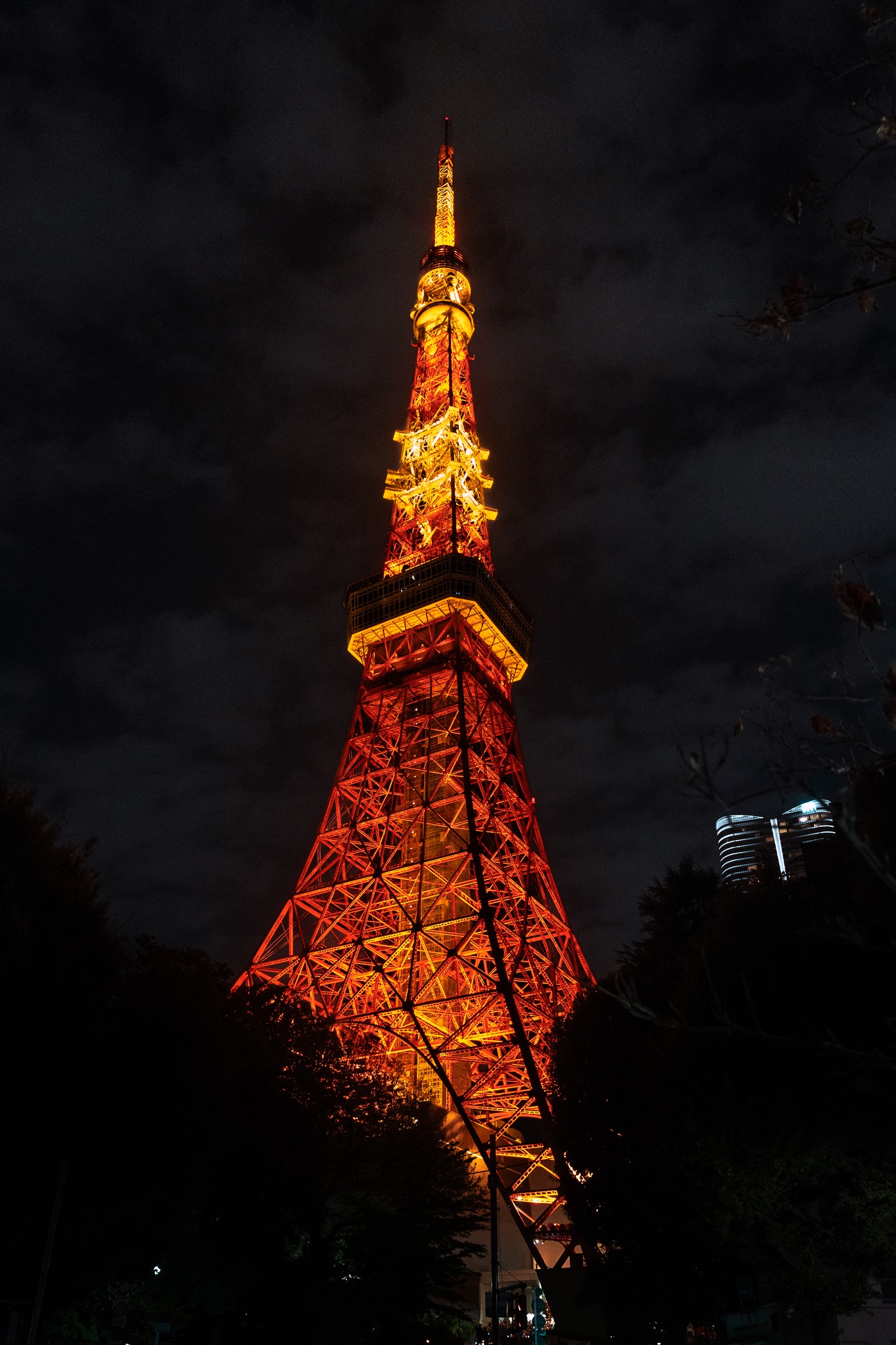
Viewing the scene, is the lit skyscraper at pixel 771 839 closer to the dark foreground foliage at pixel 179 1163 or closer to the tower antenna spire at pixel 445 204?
the dark foreground foliage at pixel 179 1163

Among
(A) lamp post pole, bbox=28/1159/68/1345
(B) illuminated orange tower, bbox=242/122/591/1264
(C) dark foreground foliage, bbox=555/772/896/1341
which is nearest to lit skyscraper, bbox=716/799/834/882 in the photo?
(C) dark foreground foliage, bbox=555/772/896/1341

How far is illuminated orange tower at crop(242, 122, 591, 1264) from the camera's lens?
101 ft

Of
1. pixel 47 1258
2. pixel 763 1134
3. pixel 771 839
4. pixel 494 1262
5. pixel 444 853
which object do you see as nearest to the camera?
pixel 47 1258

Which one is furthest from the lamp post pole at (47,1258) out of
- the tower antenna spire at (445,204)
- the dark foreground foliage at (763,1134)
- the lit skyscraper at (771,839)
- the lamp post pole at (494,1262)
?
the tower antenna spire at (445,204)

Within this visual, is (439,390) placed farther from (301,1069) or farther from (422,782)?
(301,1069)

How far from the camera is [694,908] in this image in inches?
1083

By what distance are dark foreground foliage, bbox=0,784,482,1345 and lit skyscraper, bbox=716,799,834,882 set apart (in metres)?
9.98

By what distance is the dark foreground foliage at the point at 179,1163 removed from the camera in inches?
598

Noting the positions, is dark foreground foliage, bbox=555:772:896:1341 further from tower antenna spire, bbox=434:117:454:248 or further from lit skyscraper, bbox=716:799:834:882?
tower antenna spire, bbox=434:117:454:248

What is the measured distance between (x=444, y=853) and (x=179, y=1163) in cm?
2324

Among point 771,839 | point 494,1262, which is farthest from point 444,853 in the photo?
point 771,839

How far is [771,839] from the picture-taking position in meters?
59.2

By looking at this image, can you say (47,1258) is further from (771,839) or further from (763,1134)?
(771,839)

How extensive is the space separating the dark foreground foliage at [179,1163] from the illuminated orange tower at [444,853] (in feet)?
14.3
